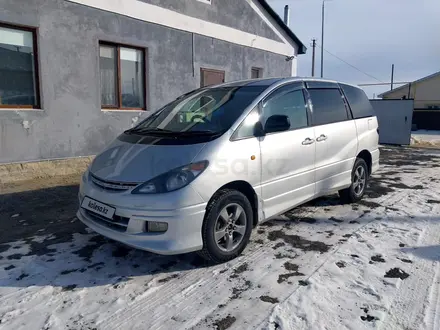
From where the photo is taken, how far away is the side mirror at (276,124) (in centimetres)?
373

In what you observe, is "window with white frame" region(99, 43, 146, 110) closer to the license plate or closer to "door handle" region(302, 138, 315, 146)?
the license plate

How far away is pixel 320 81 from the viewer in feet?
16.1

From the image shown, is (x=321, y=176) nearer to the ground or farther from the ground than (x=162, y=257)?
→ farther from the ground

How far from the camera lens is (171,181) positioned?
303 cm

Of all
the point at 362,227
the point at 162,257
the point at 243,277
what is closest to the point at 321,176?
the point at 362,227

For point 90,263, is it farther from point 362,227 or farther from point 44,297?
point 362,227

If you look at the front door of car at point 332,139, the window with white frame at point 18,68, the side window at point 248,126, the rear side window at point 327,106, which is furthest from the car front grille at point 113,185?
the window with white frame at point 18,68

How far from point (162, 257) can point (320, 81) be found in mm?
3274

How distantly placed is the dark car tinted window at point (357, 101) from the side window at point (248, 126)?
232 centimetres

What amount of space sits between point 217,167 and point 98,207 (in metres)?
1.20

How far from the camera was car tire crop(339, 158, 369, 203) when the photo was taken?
17.3 feet

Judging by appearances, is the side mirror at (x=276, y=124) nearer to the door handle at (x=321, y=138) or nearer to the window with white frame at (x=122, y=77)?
the door handle at (x=321, y=138)

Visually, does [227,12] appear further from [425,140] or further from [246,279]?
[425,140]

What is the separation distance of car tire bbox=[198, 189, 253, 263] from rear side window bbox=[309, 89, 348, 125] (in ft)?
5.75
